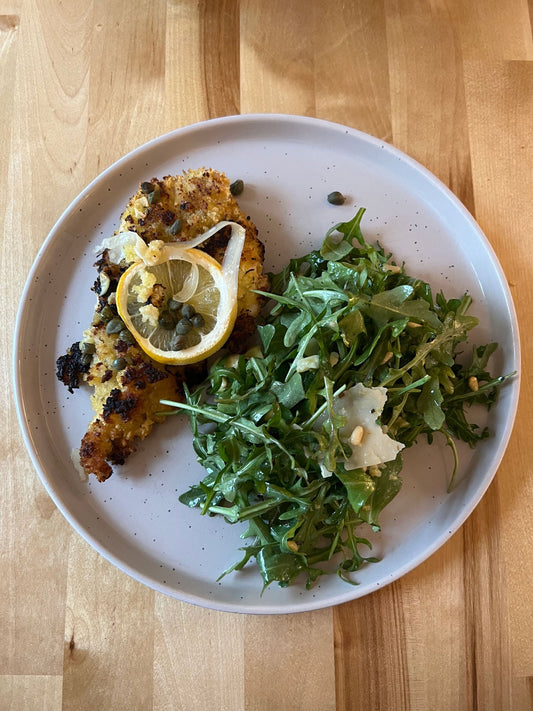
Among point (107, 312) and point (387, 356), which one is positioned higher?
point (107, 312)

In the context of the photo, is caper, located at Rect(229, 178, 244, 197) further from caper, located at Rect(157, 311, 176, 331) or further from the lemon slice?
caper, located at Rect(157, 311, 176, 331)

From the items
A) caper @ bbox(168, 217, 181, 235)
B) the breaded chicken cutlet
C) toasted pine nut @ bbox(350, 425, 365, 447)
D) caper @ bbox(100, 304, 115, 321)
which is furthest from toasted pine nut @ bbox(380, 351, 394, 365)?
caper @ bbox(100, 304, 115, 321)

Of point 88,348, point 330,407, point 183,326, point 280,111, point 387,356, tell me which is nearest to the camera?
point 330,407

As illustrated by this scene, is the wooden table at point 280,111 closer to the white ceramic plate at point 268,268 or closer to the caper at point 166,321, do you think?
the white ceramic plate at point 268,268

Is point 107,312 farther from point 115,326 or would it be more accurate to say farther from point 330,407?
point 330,407

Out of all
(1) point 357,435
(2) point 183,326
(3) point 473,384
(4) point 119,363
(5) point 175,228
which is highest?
(5) point 175,228

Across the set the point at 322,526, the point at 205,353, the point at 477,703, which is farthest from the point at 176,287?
the point at 477,703

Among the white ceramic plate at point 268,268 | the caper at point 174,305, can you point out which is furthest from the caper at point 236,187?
the caper at point 174,305

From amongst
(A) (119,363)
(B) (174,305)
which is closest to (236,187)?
(B) (174,305)
